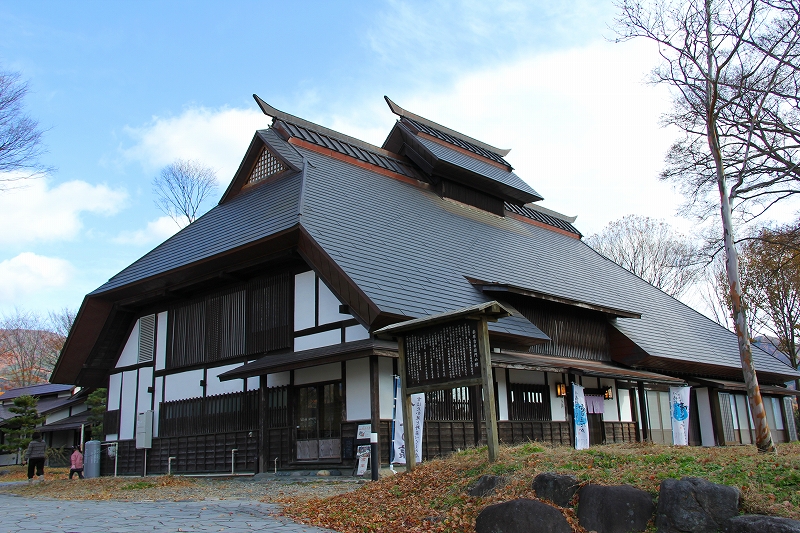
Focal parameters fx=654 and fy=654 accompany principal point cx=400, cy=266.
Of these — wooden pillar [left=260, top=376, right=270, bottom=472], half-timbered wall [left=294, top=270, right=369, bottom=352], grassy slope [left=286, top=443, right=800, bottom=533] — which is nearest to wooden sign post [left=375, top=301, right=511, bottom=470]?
grassy slope [left=286, top=443, right=800, bottom=533]

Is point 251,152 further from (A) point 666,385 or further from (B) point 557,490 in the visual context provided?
(B) point 557,490

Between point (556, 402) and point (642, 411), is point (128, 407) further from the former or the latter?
point (642, 411)

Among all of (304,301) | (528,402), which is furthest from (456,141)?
(304,301)

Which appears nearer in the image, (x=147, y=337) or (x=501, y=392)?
(x=501, y=392)

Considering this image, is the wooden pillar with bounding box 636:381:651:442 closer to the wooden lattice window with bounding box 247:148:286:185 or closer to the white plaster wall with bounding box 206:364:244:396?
the white plaster wall with bounding box 206:364:244:396

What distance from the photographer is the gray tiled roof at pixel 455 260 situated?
45.9 feet

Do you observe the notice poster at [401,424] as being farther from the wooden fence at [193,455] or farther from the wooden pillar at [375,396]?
the wooden fence at [193,455]

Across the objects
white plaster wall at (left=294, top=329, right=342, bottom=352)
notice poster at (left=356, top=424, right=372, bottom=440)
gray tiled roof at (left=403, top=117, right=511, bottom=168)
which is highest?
gray tiled roof at (left=403, top=117, right=511, bottom=168)

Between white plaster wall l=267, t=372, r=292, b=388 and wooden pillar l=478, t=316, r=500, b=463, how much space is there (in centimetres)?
715

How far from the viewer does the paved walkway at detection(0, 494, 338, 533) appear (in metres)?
6.89

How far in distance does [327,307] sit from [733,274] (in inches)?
309

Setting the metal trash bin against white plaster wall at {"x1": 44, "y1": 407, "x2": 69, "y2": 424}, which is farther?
white plaster wall at {"x1": 44, "y1": 407, "x2": 69, "y2": 424}

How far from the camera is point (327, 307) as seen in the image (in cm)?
1411

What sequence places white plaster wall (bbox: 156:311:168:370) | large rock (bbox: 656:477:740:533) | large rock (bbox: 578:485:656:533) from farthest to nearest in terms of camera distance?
white plaster wall (bbox: 156:311:168:370), large rock (bbox: 578:485:656:533), large rock (bbox: 656:477:740:533)
